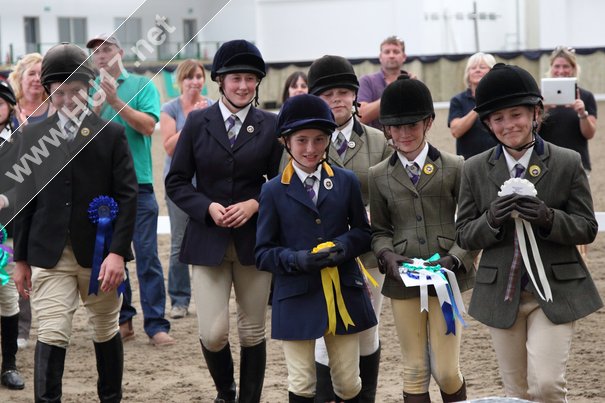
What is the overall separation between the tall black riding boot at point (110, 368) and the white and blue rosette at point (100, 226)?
13.6 inches

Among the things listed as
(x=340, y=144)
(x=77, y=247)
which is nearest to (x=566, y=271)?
(x=340, y=144)

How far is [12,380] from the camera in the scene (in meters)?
6.18

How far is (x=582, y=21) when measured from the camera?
36969 millimetres

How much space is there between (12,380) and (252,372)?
174cm

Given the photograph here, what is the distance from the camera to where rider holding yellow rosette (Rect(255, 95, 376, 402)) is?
4.49m

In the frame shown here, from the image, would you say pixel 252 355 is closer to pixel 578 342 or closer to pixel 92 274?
pixel 92 274

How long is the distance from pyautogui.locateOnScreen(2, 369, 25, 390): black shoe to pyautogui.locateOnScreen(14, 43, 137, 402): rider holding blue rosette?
1.16 metres

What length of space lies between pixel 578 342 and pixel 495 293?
9.46ft

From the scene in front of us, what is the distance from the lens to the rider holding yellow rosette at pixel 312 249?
14.7ft

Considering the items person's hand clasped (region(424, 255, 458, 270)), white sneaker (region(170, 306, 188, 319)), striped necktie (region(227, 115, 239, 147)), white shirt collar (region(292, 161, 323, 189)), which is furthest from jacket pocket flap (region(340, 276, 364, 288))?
white sneaker (region(170, 306, 188, 319))

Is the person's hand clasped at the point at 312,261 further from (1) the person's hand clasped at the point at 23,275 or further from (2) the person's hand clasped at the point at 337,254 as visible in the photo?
(1) the person's hand clasped at the point at 23,275

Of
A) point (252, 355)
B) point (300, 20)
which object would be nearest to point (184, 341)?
point (252, 355)

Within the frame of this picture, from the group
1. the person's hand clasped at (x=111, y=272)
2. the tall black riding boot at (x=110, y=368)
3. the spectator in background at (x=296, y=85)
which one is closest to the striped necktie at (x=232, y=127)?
the person's hand clasped at (x=111, y=272)

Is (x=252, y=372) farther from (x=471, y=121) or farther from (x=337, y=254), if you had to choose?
(x=471, y=121)
